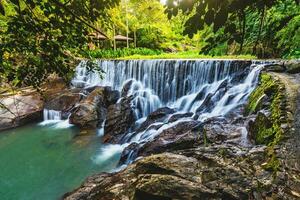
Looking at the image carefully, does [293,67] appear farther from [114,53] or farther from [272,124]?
[114,53]

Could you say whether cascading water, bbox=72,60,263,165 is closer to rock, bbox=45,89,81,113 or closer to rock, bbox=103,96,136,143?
rock, bbox=103,96,136,143

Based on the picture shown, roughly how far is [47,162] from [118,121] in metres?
3.17

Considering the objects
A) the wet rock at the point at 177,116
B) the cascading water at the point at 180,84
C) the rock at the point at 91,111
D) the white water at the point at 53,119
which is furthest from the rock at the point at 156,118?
the white water at the point at 53,119

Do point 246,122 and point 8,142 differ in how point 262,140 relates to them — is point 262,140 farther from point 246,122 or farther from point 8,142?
point 8,142

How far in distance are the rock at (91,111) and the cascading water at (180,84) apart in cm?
143

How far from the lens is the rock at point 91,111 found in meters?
12.4

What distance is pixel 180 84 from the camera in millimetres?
13234

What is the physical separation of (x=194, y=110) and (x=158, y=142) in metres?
4.20

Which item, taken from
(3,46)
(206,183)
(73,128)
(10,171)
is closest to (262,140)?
(206,183)

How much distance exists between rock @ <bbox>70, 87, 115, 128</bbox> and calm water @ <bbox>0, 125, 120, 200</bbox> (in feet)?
2.03

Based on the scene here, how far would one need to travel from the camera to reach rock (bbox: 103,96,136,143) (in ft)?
35.0

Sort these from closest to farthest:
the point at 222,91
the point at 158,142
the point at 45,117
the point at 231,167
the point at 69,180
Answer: the point at 231,167 → the point at 158,142 → the point at 69,180 → the point at 222,91 → the point at 45,117

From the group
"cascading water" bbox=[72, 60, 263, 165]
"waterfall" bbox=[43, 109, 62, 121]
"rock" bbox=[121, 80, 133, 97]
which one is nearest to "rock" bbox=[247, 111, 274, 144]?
"cascading water" bbox=[72, 60, 263, 165]

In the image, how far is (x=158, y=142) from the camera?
7234 mm
